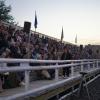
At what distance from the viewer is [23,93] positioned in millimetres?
8227

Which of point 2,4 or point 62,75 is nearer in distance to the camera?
point 62,75

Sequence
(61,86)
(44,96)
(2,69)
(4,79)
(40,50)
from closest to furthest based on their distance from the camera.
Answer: (2,69) → (4,79) → (44,96) → (61,86) → (40,50)

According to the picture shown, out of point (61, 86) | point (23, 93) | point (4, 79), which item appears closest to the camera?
point (23, 93)

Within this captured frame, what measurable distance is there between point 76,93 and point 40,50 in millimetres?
2572

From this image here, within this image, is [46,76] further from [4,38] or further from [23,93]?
[23,93]

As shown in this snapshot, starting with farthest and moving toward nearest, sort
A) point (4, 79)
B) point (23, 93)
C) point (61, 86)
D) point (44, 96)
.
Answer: point (61, 86) → point (44, 96) → point (4, 79) → point (23, 93)

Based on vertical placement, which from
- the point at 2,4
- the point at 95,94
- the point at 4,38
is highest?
the point at 2,4

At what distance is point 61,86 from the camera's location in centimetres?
1259

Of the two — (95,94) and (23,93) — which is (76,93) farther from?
(23,93)

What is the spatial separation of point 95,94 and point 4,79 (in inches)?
270

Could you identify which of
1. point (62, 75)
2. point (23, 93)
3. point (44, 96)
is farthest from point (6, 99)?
point (62, 75)

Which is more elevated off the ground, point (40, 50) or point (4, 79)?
point (40, 50)

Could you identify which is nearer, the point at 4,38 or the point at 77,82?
the point at 4,38

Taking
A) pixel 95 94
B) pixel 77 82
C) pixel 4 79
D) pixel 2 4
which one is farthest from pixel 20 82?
pixel 2 4
